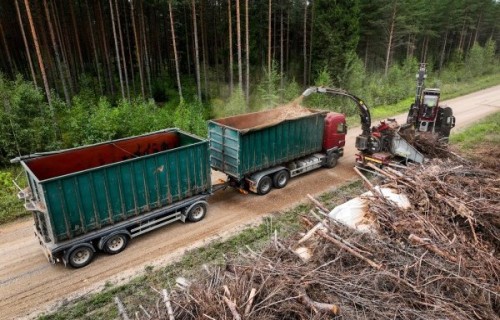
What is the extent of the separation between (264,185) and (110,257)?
5.74 meters

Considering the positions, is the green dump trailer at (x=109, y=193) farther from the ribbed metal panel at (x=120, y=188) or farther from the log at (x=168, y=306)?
the log at (x=168, y=306)

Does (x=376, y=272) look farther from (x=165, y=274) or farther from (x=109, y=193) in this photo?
(x=109, y=193)

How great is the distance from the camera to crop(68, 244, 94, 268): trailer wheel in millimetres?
8336

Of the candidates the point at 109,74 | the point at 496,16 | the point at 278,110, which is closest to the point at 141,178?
the point at 278,110

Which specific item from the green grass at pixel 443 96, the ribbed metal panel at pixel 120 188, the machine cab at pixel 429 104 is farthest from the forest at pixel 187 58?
the machine cab at pixel 429 104

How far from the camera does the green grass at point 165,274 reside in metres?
7.06

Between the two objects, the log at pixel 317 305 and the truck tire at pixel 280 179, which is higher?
the log at pixel 317 305

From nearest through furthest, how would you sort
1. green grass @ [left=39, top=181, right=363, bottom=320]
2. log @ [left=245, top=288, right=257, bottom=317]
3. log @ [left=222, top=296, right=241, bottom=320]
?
log @ [left=222, top=296, right=241, bottom=320] < log @ [left=245, top=288, right=257, bottom=317] < green grass @ [left=39, top=181, right=363, bottom=320]

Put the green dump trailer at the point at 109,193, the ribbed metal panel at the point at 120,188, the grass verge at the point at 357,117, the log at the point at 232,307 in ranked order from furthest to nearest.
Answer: the grass verge at the point at 357,117 < the green dump trailer at the point at 109,193 < the ribbed metal panel at the point at 120,188 < the log at the point at 232,307

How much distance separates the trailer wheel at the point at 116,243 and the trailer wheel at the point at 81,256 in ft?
1.32

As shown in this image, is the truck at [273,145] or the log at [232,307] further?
the truck at [273,145]

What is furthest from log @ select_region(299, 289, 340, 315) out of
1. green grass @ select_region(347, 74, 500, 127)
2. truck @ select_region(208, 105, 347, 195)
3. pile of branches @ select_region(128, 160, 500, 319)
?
green grass @ select_region(347, 74, 500, 127)

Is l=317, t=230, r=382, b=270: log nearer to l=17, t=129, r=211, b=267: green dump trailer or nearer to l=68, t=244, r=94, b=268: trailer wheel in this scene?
l=17, t=129, r=211, b=267: green dump trailer

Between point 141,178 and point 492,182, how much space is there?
9.88 metres
